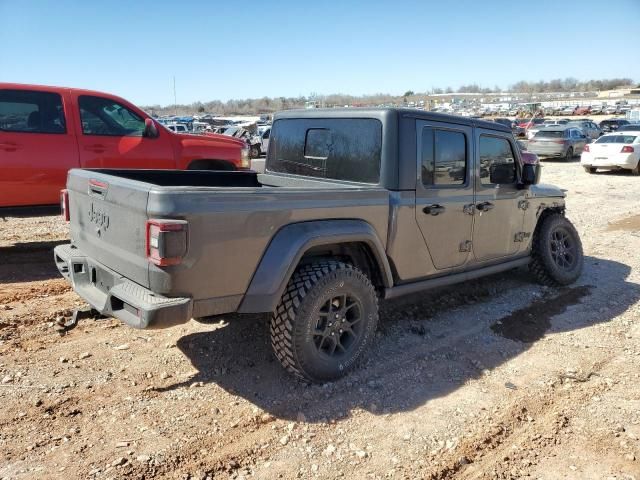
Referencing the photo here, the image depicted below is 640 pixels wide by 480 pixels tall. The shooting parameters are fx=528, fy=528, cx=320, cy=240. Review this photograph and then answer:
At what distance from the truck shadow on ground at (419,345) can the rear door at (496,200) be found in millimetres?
638

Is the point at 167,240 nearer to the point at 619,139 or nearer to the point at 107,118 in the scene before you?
the point at 107,118

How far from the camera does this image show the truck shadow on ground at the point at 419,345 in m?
3.48

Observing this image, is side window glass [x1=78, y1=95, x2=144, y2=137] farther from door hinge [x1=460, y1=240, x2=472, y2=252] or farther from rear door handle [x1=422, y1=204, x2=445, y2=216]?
door hinge [x1=460, y1=240, x2=472, y2=252]

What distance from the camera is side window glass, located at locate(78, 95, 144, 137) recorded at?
21.4 ft

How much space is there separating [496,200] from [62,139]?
197 inches

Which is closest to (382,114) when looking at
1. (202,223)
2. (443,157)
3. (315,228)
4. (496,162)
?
(443,157)

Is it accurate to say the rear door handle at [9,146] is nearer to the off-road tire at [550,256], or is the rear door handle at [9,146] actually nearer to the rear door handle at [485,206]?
the rear door handle at [485,206]

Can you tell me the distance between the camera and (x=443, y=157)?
14.2 feet

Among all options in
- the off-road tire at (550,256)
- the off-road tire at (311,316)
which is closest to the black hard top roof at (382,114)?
the off-road tire at (311,316)

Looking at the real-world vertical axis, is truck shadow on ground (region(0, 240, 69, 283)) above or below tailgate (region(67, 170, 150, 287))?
below

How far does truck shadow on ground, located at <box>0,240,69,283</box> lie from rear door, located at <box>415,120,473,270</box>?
13.5 feet

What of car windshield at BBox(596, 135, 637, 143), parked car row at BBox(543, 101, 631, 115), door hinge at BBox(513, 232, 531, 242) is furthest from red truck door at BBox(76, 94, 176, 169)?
parked car row at BBox(543, 101, 631, 115)

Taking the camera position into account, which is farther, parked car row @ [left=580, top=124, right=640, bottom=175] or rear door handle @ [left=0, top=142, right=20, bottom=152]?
parked car row @ [left=580, top=124, right=640, bottom=175]

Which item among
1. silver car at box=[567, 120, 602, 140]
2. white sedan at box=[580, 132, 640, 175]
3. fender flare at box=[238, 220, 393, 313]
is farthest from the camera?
silver car at box=[567, 120, 602, 140]
